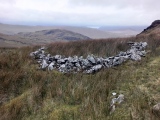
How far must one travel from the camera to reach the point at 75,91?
6637 millimetres

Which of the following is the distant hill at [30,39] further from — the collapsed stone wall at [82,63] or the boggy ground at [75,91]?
the boggy ground at [75,91]

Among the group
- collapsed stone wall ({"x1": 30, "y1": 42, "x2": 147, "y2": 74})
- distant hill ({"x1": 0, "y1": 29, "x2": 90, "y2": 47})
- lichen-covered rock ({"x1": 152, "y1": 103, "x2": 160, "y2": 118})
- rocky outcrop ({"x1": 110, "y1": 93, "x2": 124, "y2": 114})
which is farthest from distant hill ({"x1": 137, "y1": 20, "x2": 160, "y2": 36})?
distant hill ({"x1": 0, "y1": 29, "x2": 90, "y2": 47})

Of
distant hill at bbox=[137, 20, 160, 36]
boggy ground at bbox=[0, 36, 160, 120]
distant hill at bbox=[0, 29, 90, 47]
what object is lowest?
distant hill at bbox=[0, 29, 90, 47]

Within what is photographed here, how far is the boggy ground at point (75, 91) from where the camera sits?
5426 mm

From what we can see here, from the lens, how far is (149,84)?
6.77 m

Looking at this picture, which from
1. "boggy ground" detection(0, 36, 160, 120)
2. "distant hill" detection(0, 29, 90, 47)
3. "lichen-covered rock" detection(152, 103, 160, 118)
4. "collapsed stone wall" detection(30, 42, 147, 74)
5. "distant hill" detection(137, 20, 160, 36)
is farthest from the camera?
"distant hill" detection(0, 29, 90, 47)

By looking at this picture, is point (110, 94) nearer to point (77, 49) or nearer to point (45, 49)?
point (77, 49)

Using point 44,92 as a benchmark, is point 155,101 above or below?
above

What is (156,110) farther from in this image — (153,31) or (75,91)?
(153,31)

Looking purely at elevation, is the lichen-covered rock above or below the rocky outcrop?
above

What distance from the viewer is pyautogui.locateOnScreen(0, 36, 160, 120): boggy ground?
5.43m

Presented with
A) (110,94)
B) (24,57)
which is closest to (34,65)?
(24,57)

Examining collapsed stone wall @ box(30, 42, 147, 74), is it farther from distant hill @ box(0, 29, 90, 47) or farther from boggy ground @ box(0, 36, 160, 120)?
distant hill @ box(0, 29, 90, 47)

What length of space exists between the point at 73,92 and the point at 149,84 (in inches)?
87.1
